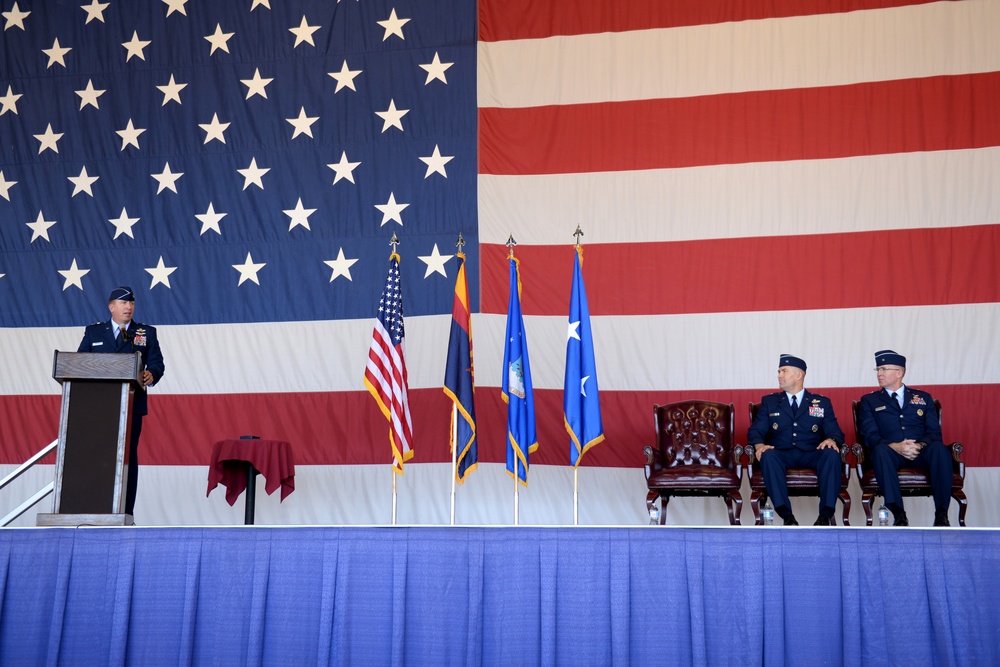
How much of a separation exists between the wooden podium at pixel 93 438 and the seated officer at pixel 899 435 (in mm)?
3723

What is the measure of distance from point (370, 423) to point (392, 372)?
1271mm

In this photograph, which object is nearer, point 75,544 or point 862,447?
point 75,544

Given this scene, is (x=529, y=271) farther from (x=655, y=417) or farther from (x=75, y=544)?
(x=75, y=544)

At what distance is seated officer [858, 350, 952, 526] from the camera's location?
204 inches

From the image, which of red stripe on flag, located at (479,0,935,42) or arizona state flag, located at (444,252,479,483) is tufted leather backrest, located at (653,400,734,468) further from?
red stripe on flag, located at (479,0,935,42)

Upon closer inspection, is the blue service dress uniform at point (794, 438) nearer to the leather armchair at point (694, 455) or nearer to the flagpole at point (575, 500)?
the leather armchair at point (694, 455)

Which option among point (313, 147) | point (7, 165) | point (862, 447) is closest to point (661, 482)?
point (862, 447)

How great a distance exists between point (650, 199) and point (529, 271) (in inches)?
36.5

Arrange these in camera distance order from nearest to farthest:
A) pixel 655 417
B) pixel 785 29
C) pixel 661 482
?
1. pixel 661 482
2. pixel 655 417
3. pixel 785 29

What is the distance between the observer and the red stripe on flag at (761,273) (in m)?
6.12

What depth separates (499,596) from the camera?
12.1ft

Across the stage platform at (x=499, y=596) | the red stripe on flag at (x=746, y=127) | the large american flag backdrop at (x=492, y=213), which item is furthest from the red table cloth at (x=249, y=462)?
the red stripe on flag at (x=746, y=127)

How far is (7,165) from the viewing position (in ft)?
24.2

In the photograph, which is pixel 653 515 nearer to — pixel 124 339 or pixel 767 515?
pixel 767 515
